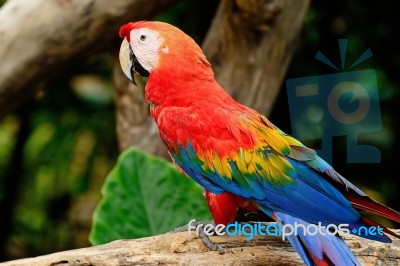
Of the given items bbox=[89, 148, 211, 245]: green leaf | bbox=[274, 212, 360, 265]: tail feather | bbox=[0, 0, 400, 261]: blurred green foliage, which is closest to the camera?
bbox=[274, 212, 360, 265]: tail feather

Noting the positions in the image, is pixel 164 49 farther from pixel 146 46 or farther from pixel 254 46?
pixel 254 46

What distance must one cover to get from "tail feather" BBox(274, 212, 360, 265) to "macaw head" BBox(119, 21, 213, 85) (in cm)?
33

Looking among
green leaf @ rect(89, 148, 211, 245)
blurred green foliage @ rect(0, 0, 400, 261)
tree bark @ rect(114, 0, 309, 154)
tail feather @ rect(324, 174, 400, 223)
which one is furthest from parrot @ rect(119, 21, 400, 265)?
blurred green foliage @ rect(0, 0, 400, 261)

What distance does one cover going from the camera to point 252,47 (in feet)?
6.18

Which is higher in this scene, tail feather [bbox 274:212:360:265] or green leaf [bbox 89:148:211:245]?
tail feather [bbox 274:212:360:265]

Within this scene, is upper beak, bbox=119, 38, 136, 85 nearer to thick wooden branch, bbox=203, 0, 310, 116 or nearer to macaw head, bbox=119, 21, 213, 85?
macaw head, bbox=119, 21, 213, 85

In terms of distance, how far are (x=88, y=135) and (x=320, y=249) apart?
1655mm

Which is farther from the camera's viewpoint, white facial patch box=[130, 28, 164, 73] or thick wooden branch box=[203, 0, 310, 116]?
thick wooden branch box=[203, 0, 310, 116]

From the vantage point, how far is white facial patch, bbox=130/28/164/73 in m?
1.25

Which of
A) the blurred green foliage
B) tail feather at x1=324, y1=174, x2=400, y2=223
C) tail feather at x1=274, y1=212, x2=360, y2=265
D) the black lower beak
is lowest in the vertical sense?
the blurred green foliage

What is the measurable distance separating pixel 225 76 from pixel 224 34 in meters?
0.11

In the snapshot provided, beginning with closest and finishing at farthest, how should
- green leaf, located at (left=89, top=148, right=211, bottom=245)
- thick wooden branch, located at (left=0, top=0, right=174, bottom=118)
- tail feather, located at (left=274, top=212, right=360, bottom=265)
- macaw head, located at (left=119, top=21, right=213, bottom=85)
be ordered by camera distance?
tail feather, located at (left=274, top=212, right=360, bottom=265) → macaw head, located at (left=119, top=21, right=213, bottom=85) → green leaf, located at (left=89, top=148, right=211, bottom=245) → thick wooden branch, located at (left=0, top=0, right=174, bottom=118)

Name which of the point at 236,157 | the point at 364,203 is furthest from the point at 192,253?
the point at 364,203

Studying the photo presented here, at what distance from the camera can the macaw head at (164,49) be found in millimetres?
1238
